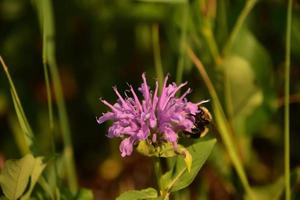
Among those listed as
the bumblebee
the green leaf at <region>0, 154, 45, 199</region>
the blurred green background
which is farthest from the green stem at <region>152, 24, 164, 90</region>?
the green leaf at <region>0, 154, 45, 199</region>

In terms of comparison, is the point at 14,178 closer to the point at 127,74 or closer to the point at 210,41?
the point at 210,41

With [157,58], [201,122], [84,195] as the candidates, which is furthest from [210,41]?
[84,195]

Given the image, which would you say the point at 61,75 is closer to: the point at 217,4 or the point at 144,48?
the point at 144,48

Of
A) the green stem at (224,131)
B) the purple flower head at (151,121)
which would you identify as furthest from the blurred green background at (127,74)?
the purple flower head at (151,121)

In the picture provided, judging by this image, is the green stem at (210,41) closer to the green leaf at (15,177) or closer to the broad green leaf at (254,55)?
the broad green leaf at (254,55)

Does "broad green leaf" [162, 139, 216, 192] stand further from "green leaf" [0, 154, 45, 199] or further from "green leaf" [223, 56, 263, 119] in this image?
"green leaf" [223, 56, 263, 119]

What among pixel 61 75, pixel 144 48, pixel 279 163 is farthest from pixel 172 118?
pixel 61 75
